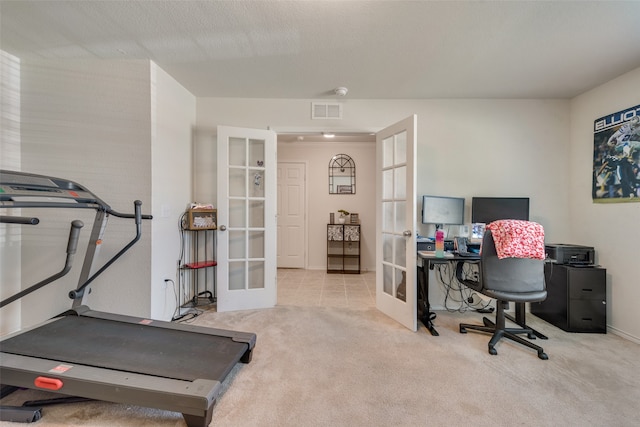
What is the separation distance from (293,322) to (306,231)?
254 cm

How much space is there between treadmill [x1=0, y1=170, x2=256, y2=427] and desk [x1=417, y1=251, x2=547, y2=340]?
5.64ft

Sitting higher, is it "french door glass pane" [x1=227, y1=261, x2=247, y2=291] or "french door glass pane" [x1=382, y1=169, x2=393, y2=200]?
"french door glass pane" [x1=382, y1=169, x2=393, y2=200]

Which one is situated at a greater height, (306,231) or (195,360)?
(306,231)

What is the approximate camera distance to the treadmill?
53.4 inches

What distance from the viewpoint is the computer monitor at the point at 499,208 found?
287cm

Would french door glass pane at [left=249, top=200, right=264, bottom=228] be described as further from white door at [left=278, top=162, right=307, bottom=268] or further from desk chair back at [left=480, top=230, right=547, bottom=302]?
desk chair back at [left=480, top=230, right=547, bottom=302]

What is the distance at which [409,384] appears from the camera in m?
1.72

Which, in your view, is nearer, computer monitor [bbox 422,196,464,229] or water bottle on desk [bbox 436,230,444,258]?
water bottle on desk [bbox 436,230,444,258]

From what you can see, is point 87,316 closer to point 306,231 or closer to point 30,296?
point 30,296

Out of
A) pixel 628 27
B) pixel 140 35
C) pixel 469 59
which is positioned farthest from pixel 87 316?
pixel 628 27

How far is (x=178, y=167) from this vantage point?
9.35 ft

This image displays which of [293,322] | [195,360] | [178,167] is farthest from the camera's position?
[178,167]

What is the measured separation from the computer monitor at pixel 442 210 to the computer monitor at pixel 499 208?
0.17 metres

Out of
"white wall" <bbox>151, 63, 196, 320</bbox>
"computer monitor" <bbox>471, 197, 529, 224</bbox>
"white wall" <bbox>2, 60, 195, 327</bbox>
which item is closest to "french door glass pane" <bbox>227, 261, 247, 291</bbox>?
"white wall" <bbox>151, 63, 196, 320</bbox>
